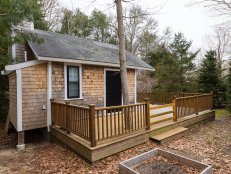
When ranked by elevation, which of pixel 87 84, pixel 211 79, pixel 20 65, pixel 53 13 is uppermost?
pixel 53 13

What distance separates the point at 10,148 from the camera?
644 cm

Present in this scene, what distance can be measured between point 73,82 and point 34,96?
1.66 metres

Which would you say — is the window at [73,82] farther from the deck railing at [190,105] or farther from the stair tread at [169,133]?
the deck railing at [190,105]

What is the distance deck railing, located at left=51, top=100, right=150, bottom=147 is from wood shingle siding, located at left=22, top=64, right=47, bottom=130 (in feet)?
2.00

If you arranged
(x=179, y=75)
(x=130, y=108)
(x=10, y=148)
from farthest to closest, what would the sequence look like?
(x=179, y=75) < (x=10, y=148) < (x=130, y=108)

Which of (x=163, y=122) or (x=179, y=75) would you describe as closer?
(x=163, y=122)

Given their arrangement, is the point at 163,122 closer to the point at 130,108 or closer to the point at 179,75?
the point at 130,108

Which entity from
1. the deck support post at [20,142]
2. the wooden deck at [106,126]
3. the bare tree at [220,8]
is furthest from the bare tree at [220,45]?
the deck support post at [20,142]

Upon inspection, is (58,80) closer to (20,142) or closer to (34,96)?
(34,96)

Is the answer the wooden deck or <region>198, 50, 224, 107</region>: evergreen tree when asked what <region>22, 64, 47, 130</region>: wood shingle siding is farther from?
<region>198, 50, 224, 107</region>: evergreen tree

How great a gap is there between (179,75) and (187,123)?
29.0 feet

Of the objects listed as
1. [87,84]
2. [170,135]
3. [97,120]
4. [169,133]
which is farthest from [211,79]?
[97,120]

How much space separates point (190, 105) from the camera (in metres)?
7.72

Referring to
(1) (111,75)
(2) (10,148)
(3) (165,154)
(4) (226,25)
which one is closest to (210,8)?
(4) (226,25)
